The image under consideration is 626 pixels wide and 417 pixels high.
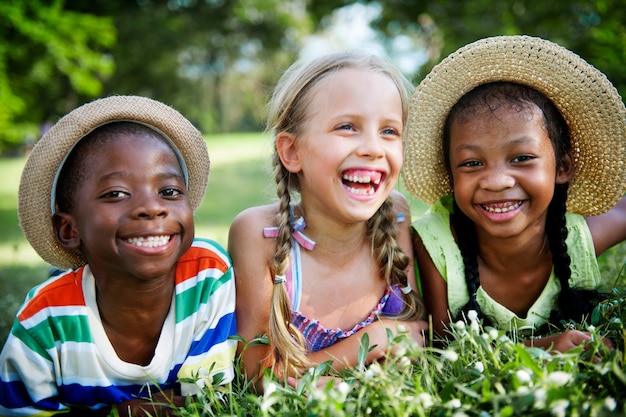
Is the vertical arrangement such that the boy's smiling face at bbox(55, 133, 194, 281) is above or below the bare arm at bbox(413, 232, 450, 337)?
above

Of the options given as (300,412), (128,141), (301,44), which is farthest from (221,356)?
(301,44)

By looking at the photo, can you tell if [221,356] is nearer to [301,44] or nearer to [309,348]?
[309,348]

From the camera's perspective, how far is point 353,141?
278 cm

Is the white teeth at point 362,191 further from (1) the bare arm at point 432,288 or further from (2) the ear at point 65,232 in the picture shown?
(2) the ear at point 65,232

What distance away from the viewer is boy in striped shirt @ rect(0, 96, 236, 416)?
247 cm

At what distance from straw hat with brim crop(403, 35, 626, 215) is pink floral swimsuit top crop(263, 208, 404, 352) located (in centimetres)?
77

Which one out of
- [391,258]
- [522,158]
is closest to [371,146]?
[391,258]

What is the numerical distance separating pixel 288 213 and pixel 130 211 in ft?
2.80

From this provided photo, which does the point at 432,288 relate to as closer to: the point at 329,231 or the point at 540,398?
the point at 329,231

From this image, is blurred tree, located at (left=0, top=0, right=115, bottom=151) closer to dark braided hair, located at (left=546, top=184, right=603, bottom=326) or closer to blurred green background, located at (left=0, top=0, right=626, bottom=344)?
blurred green background, located at (left=0, top=0, right=626, bottom=344)

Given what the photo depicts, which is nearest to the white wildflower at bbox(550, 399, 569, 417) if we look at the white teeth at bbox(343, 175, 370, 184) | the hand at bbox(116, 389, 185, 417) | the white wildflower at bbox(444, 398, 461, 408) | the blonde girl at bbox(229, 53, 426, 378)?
the white wildflower at bbox(444, 398, 461, 408)

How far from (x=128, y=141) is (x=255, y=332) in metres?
1.08

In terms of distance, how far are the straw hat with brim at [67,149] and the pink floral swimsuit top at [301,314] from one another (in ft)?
2.06

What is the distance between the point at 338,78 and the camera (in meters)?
2.86
